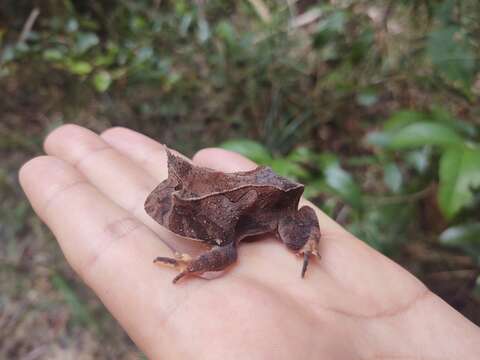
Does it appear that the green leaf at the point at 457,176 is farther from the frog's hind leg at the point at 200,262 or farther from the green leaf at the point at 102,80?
the green leaf at the point at 102,80

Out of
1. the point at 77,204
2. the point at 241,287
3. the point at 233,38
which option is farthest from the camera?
the point at 233,38

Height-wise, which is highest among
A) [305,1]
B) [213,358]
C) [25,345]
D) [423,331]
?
[305,1]

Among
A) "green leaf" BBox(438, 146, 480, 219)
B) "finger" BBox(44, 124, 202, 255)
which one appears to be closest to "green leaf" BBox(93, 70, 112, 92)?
"finger" BBox(44, 124, 202, 255)

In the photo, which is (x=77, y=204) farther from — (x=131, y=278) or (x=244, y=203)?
(x=244, y=203)

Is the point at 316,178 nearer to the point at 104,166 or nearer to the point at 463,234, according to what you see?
the point at 463,234

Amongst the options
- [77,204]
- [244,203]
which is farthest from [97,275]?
[244,203]

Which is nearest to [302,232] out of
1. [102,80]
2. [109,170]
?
[109,170]
